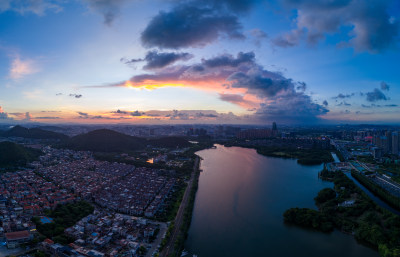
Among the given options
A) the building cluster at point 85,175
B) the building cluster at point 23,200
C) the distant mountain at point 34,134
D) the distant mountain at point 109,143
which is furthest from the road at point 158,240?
the distant mountain at point 34,134

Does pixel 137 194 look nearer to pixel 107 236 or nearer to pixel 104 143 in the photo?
pixel 107 236

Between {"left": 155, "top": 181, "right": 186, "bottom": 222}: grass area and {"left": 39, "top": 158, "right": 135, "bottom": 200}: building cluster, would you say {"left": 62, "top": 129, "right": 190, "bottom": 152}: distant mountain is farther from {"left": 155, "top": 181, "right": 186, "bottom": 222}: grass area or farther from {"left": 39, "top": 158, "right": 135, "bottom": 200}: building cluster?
{"left": 155, "top": 181, "right": 186, "bottom": 222}: grass area

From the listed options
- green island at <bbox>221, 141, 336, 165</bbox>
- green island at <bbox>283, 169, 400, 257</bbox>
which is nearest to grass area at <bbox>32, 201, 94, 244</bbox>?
green island at <bbox>283, 169, 400, 257</bbox>

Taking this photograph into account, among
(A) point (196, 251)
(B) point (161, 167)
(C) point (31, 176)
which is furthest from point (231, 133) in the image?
(A) point (196, 251)

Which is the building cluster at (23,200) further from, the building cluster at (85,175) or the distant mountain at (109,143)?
the distant mountain at (109,143)

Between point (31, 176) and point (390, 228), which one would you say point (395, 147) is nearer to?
point (390, 228)

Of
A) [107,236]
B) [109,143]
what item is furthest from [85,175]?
[109,143]
